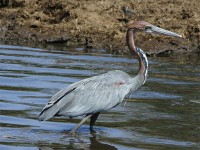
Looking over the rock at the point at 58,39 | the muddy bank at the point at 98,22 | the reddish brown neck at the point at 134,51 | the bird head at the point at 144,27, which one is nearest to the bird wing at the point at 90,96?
the reddish brown neck at the point at 134,51

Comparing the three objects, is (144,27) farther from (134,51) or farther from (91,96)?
(91,96)

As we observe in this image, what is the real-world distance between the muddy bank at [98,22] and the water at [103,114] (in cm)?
146

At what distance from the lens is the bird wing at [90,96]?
10.1 m

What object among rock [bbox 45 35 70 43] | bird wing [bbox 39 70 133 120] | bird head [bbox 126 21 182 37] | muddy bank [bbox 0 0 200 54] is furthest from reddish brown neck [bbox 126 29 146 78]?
rock [bbox 45 35 70 43]

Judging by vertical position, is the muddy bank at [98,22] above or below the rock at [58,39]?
above

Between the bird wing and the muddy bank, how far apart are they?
814 cm

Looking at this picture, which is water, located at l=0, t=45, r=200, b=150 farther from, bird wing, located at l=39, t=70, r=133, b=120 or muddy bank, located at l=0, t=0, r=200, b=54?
muddy bank, located at l=0, t=0, r=200, b=54

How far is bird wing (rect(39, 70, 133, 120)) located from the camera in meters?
10.1

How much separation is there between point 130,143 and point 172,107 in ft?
8.69

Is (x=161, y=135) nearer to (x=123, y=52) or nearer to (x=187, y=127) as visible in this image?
(x=187, y=127)

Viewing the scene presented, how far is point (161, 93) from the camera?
13484 millimetres

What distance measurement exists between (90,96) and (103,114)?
4.62 feet

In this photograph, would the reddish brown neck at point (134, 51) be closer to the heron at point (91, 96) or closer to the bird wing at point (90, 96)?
the heron at point (91, 96)

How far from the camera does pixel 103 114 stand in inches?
463
